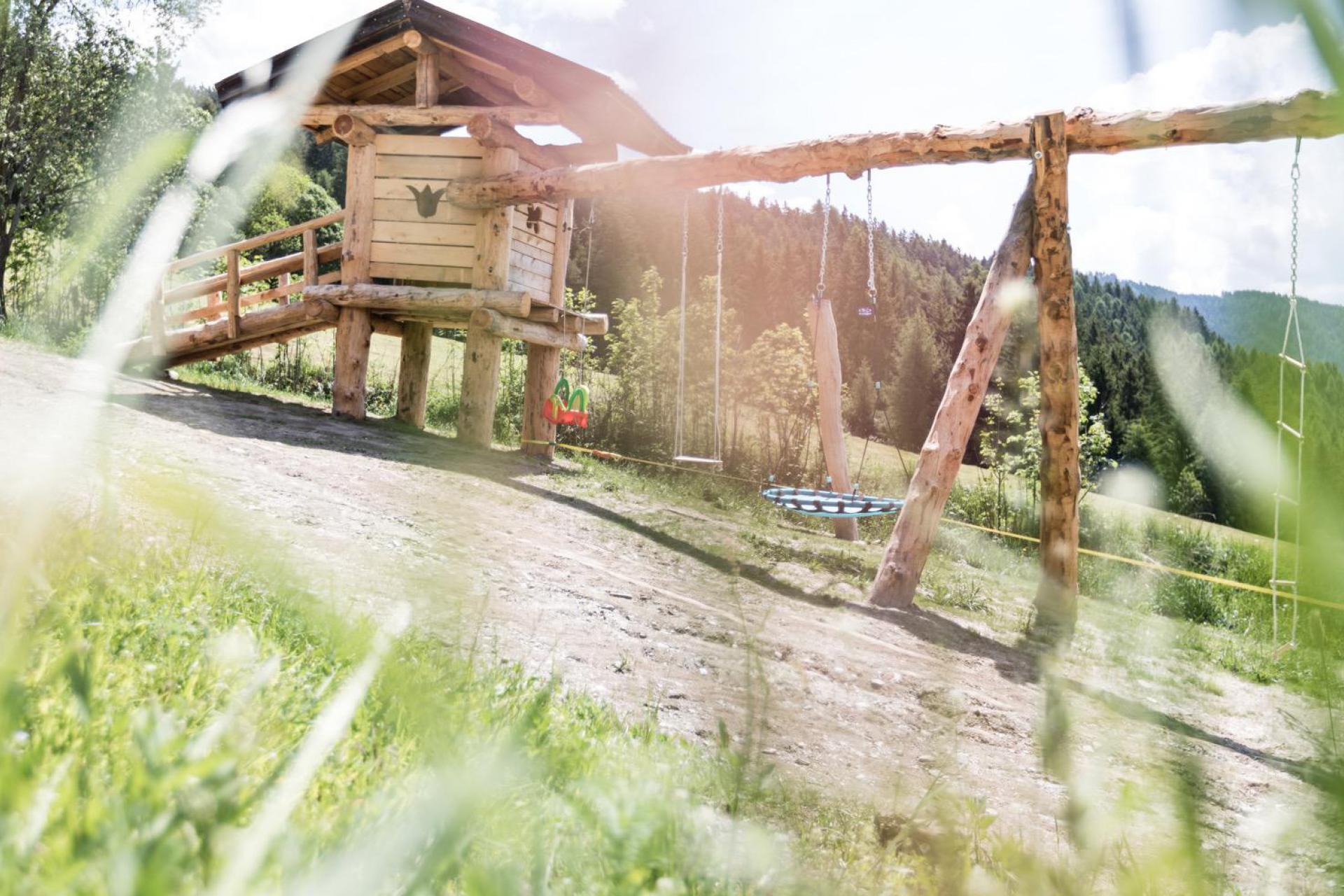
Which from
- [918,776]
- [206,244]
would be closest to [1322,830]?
[918,776]

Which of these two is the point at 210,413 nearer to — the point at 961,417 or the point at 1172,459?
the point at 961,417

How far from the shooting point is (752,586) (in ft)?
19.0

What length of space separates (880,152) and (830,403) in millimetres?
4502

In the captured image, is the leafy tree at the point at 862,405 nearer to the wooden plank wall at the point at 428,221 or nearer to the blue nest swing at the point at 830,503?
the wooden plank wall at the point at 428,221

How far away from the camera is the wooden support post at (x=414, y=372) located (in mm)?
11422

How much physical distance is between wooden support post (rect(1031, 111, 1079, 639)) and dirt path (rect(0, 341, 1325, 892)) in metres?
0.66

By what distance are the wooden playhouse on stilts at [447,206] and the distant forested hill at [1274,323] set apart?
28.9 ft

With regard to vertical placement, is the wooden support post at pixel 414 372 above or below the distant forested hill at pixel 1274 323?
above

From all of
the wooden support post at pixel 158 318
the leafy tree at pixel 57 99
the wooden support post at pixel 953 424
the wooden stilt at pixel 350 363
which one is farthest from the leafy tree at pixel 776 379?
the leafy tree at pixel 57 99

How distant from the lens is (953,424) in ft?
20.5

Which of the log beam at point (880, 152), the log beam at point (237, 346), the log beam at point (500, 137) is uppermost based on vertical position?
the log beam at point (500, 137)

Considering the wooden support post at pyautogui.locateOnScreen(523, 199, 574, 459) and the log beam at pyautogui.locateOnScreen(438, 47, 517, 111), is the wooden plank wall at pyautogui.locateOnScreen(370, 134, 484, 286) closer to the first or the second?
the log beam at pyautogui.locateOnScreen(438, 47, 517, 111)

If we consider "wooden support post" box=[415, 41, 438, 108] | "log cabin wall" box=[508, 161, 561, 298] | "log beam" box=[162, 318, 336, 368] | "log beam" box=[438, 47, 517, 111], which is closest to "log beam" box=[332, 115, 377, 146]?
"wooden support post" box=[415, 41, 438, 108]

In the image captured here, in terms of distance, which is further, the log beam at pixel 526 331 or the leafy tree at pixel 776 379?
the leafy tree at pixel 776 379
